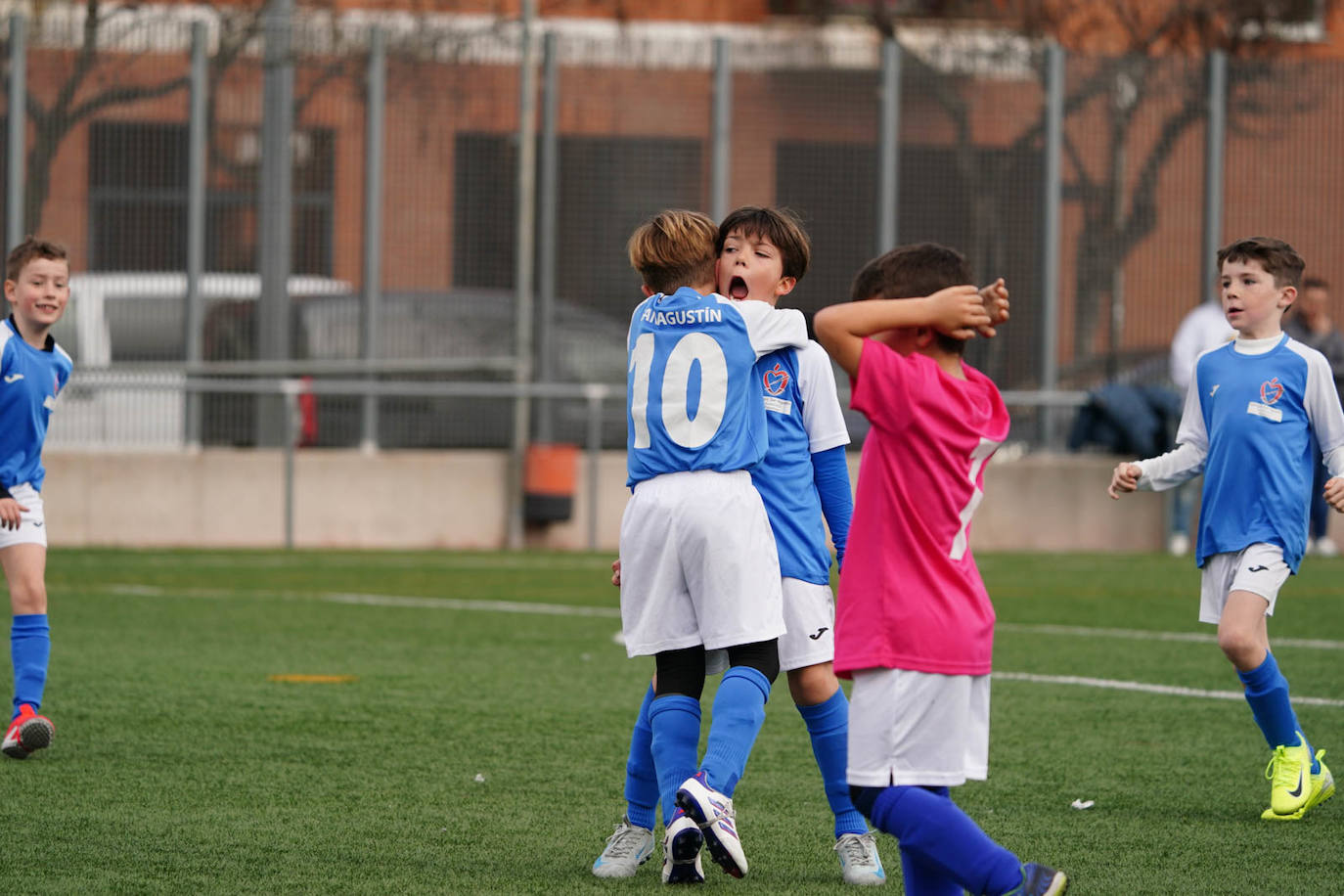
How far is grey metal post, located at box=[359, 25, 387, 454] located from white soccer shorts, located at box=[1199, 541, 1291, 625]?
441 inches

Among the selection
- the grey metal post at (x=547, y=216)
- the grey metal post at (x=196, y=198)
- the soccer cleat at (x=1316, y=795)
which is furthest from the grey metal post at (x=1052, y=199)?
the soccer cleat at (x=1316, y=795)

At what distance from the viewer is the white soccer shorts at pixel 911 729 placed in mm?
3961

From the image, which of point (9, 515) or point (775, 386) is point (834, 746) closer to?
point (775, 386)

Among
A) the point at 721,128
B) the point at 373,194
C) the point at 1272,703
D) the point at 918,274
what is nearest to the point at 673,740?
the point at 918,274

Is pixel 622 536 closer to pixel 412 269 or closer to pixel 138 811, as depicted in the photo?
pixel 138 811

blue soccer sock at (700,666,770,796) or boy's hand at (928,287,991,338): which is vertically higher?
boy's hand at (928,287,991,338)

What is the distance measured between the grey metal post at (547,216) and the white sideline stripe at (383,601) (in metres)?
4.74

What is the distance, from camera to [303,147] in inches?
646

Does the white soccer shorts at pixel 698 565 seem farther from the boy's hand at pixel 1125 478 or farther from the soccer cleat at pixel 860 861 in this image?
the boy's hand at pixel 1125 478

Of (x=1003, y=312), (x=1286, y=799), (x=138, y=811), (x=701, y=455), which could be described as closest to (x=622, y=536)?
(x=701, y=455)

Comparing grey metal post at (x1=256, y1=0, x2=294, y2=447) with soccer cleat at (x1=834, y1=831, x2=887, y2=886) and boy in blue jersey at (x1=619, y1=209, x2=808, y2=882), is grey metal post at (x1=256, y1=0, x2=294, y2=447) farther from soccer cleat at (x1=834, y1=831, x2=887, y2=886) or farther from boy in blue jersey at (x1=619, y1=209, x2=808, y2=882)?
soccer cleat at (x1=834, y1=831, x2=887, y2=886)

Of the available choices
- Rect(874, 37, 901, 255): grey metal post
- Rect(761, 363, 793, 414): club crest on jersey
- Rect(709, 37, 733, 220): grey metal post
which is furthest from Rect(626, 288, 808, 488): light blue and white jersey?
Rect(874, 37, 901, 255): grey metal post

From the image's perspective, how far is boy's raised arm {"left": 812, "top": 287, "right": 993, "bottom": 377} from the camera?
3842 mm

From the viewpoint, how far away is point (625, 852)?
4.97 m
